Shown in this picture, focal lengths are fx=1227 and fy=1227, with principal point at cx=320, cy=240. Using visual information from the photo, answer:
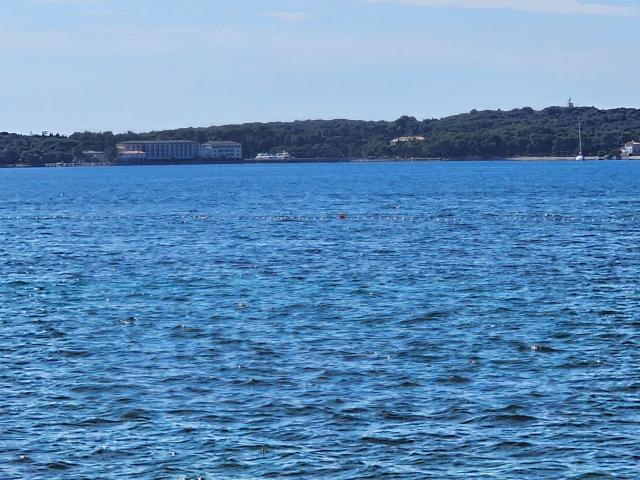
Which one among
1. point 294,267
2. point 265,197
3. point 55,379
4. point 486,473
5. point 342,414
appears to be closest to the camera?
point 486,473

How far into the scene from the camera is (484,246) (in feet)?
244

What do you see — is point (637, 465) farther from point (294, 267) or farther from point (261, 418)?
point (294, 267)

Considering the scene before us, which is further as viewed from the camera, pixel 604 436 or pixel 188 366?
pixel 188 366

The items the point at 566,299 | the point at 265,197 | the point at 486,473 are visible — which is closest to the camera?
the point at 486,473

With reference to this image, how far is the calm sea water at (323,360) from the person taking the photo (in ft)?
89.2

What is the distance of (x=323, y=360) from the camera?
36625 mm

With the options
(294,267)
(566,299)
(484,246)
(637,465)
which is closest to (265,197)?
(484,246)

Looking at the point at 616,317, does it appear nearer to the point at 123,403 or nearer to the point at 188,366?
the point at 188,366

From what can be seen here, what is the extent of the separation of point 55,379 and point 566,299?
22460mm

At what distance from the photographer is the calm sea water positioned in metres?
27.2

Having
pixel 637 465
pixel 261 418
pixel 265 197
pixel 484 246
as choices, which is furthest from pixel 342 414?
pixel 265 197

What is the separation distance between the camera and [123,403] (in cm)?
3156

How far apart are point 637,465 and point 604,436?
6.83 feet

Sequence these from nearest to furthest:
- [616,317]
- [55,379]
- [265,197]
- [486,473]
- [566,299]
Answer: [486,473], [55,379], [616,317], [566,299], [265,197]
